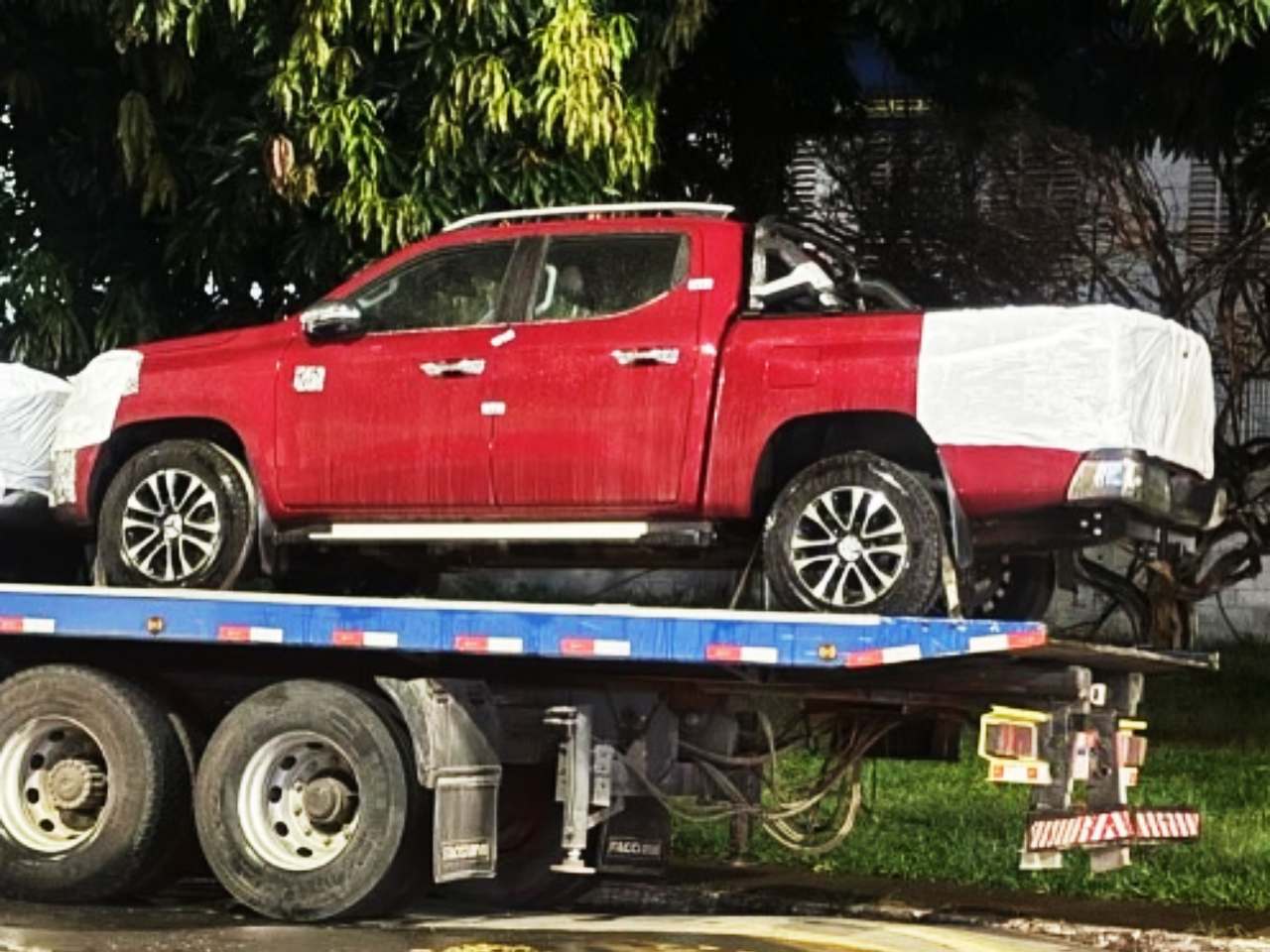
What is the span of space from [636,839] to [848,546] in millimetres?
1910

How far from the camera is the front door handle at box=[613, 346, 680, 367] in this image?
891 centimetres

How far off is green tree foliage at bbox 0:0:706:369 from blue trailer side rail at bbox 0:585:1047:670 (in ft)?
11.5

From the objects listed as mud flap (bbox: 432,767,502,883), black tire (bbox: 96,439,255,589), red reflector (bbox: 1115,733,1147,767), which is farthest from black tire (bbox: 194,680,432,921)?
red reflector (bbox: 1115,733,1147,767)

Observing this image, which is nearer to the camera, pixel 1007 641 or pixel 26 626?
pixel 1007 641

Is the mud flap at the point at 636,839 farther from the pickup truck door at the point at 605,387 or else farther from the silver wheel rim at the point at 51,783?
the silver wheel rim at the point at 51,783

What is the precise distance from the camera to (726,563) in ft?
30.7

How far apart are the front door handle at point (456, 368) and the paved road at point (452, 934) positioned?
217 centimetres

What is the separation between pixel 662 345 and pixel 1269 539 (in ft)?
40.2

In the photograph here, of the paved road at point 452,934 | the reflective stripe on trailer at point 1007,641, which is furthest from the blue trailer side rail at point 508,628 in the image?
the paved road at point 452,934

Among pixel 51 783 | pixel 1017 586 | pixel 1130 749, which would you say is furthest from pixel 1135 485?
pixel 51 783

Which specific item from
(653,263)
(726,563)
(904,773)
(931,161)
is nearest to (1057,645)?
(726,563)

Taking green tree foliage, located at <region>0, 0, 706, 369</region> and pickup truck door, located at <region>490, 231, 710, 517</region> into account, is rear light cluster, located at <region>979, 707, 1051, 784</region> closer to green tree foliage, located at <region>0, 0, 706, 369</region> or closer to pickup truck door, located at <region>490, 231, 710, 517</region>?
pickup truck door, located at <region>490, 231, 710, 517</region>

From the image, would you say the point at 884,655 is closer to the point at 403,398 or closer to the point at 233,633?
the point at 403,398

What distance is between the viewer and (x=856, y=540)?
8469mm
